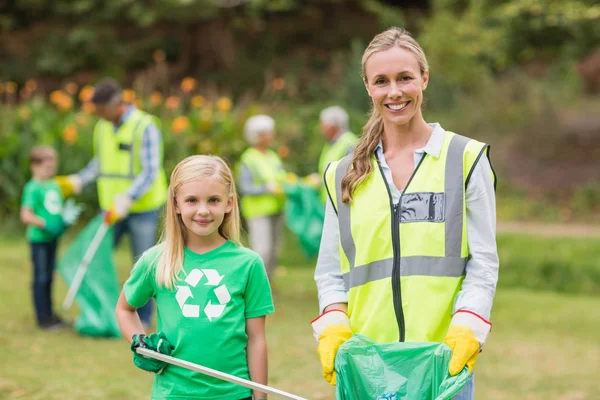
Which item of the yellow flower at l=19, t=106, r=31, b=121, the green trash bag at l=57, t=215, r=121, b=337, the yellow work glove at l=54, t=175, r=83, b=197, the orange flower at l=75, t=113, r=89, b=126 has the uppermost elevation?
the yellow flower at l=19, t=106, r=31, b=121

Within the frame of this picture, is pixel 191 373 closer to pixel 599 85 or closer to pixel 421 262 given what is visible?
pixel 421 262

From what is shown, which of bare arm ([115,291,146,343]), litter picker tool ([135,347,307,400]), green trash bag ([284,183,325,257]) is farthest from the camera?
green trash bag ([284,183,325,257])

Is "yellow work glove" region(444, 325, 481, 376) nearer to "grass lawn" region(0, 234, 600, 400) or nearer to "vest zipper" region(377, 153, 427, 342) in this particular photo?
"vest zipper" region(377, 153, 427, 342)

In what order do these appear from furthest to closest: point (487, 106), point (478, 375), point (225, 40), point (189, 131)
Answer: point (225, 40)
point (487, 106)
point (189, 131)
point (478, 375)

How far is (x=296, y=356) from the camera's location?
7.02 m

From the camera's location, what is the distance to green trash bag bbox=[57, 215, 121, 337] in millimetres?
7309

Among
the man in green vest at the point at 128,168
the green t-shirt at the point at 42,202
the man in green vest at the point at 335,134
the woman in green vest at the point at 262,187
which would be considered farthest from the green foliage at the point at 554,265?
the green t-shirt at the point at 42,202

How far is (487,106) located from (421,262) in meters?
16.0

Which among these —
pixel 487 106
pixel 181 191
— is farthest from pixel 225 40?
pixel 181 191

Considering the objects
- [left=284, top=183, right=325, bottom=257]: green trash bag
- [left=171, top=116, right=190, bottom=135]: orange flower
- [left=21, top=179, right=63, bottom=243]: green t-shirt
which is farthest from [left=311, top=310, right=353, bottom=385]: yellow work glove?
[left=171, top=116, right=190, bottom=135]: orange flower

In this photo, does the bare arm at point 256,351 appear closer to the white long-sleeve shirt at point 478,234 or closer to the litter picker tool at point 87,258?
the white long-sleeve shirt at point 478,234

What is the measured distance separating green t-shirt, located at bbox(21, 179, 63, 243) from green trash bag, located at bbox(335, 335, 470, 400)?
16.5 ft

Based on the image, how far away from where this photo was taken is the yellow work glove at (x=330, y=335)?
2.89m

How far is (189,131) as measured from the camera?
13305 mm
